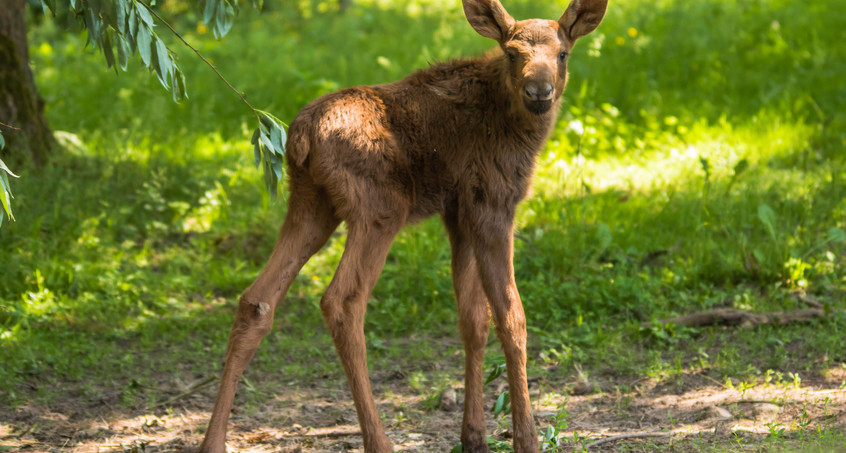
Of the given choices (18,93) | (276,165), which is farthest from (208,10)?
(18,93)

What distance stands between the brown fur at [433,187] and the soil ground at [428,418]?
494 mm

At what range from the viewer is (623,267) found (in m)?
6.52

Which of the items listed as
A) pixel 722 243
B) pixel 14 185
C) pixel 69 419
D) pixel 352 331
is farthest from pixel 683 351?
pixel 14 185

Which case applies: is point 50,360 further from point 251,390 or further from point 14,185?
point 14,185

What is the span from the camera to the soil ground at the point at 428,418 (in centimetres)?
434

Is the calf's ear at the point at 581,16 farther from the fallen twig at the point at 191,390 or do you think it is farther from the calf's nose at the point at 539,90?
the fallen twig at the point at 191,390

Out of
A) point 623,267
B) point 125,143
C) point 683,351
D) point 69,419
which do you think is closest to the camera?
point 69,419

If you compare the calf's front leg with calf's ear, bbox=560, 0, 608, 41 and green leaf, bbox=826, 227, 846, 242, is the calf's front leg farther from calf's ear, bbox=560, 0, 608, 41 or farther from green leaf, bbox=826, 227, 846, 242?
green leaf, bbox=826, 227, 846, 242

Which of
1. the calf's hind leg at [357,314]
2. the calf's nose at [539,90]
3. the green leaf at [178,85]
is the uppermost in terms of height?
the green leaf at [178,85]

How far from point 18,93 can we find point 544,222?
4807mm

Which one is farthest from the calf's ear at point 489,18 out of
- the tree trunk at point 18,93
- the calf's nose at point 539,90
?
the tree trunk at point 18,93

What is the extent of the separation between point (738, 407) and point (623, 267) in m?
1.96

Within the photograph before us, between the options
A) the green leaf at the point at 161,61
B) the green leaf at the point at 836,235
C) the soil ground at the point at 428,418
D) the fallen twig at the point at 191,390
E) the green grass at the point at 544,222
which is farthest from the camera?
the green leaf at the point at 836,235

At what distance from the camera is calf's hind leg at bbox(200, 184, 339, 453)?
4.11m
